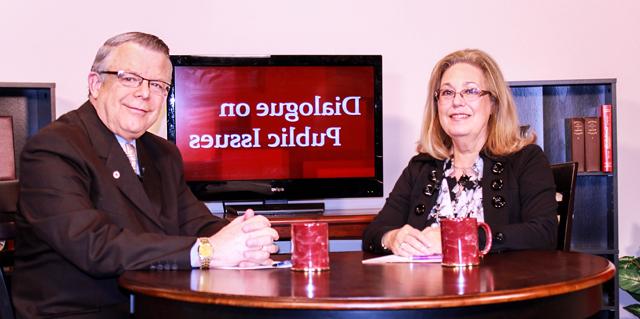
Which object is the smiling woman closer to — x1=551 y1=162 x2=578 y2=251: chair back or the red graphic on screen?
x1=551 y1=162 x2=578 y2=251: chair back

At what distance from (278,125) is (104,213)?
2.22m

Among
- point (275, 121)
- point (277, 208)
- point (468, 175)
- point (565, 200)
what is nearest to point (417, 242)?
point (468, 175)

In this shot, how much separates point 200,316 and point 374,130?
278 cm

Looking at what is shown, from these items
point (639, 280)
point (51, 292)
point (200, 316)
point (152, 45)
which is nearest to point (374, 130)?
point (639, 280)

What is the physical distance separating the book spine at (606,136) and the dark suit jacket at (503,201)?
168 centimetres

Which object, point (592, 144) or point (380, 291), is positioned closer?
point (380, 291)

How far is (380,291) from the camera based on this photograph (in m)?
1.64

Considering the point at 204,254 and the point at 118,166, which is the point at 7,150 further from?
the point at 204,254

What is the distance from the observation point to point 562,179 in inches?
115

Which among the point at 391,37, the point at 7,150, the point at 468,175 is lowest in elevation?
the point at 468,175

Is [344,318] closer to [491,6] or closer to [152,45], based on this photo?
[152,45]

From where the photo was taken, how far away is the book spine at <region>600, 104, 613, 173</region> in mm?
4254

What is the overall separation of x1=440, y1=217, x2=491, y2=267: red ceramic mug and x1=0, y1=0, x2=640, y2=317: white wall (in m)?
2.59

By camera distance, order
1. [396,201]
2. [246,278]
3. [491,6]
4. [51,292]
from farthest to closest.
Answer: [491,6]
[396,201]
[51,292]
[246,278]
